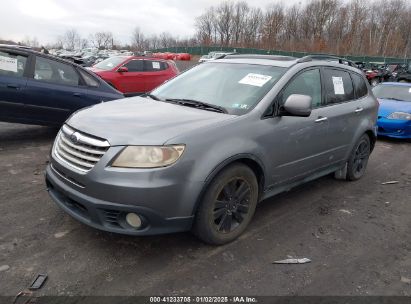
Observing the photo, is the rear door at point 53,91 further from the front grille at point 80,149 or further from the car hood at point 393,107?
the car hood at point 393,107

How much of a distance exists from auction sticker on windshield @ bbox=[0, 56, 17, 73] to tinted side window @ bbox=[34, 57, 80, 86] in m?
0.32

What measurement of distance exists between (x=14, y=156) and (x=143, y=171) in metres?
3.78

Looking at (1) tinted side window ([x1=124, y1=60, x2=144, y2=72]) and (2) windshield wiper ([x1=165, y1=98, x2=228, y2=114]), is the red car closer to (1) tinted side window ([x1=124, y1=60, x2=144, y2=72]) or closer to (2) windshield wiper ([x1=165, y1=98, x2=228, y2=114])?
(1) tinted side window ([x1=124, y1=60, x2=144, y2=72])

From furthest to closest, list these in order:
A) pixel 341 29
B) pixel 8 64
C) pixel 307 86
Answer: pixel 341 29 → pixel 8 64 → pixel 307 86

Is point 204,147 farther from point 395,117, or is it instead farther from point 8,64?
point 395,117

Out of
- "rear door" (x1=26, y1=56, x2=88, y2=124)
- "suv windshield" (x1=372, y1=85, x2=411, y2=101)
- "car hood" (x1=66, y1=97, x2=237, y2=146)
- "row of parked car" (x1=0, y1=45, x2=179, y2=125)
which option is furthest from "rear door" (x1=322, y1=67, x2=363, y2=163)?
"suv windshield" (x1=372, y1=85, x2=411, y2=101)

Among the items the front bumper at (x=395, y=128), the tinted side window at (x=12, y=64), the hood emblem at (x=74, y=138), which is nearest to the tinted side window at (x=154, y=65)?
the tinted side window at (x=12, y=64)

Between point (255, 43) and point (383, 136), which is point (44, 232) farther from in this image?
point (255, 43)

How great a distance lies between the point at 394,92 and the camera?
9781 millimetres

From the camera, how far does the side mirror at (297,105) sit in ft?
11.6

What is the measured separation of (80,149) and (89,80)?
14.0 ft

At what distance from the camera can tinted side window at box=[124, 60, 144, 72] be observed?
12.1 m

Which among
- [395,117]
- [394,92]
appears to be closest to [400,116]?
[395,117]

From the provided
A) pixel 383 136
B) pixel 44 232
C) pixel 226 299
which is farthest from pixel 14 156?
pixel 383 136
